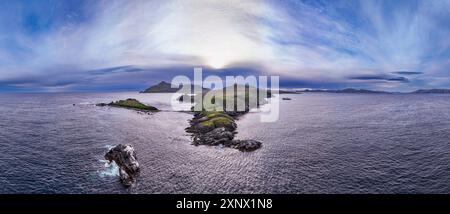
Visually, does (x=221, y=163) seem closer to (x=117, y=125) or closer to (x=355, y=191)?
(x=355, y=191)

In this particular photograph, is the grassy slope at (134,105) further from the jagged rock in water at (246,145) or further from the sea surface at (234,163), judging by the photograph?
the jagged rock in water at (246,145)

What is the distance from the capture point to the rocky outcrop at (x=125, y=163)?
46.7m

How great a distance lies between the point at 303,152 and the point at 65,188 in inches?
2044

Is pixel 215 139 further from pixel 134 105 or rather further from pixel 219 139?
pixel 134 105

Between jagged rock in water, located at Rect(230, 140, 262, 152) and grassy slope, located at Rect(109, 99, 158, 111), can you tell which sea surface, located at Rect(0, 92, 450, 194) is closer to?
jagged rock in water, located at Rect(230, 140, 262, 152)

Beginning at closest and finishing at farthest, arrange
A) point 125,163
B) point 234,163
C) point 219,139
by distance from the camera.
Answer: point 125,163 → point 234,163 → point 219,139

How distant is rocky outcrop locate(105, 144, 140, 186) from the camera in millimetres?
46719

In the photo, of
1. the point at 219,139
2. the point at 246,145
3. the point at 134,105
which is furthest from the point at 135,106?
the point at 246,145

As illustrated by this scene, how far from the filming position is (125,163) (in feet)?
170

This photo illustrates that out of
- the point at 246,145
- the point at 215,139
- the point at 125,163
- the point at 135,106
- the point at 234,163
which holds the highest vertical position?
the point at 135,106

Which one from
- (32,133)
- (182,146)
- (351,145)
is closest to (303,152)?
(351,145)

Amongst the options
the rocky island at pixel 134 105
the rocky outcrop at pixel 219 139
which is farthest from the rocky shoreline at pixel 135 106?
the rocky outcrop at pixel 219 139
